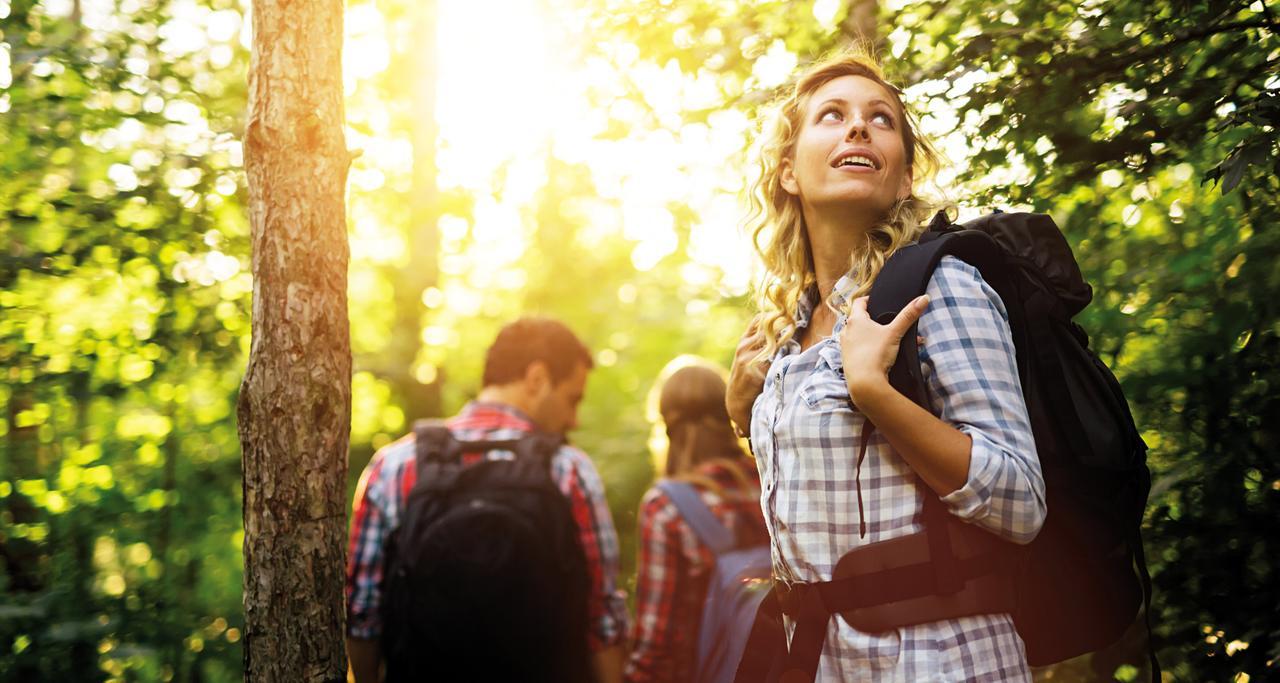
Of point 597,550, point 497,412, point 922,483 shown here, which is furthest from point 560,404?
point 922,483

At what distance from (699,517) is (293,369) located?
1600 mm

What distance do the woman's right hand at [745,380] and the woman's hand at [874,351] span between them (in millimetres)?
557

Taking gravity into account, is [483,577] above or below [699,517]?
below

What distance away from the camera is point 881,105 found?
2.34 m

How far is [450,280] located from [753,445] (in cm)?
1321

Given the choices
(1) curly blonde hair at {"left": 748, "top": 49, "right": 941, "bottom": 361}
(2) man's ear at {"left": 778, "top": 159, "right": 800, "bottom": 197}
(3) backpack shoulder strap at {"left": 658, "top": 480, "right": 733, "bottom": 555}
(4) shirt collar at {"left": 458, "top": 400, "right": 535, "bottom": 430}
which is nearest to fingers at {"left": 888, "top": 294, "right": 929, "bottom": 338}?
(1) curly blonde hair at {"left": 748, "top": 49, "right": 941, "bottom": 361}

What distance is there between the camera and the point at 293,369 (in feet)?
7.61

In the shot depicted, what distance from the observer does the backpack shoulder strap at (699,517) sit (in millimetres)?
3332

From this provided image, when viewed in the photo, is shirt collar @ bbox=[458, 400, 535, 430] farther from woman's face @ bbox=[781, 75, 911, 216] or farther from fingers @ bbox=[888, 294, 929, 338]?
fingers @ bbox=[888, 294, 929, 338]

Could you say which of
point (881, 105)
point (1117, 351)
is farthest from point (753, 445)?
point (1117, 351)

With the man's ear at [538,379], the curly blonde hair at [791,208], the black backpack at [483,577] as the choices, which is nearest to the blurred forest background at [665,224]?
the curly blonde hair at [791,208]

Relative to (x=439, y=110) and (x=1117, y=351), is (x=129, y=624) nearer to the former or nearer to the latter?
(x=1117, y=351)

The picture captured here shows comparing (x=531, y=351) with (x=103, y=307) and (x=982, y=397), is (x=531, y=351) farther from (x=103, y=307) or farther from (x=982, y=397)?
(x=982, y=397)

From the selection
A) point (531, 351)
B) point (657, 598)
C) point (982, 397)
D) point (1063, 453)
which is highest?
point (531, 351)
